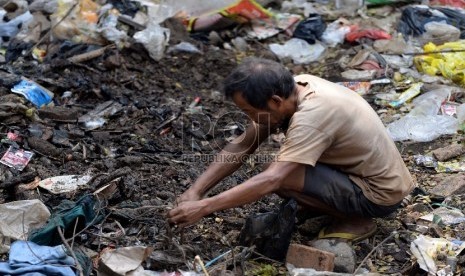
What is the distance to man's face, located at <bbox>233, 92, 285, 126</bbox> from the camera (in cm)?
359

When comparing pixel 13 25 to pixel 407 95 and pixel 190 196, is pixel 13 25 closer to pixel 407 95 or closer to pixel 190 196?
pixel 407 95

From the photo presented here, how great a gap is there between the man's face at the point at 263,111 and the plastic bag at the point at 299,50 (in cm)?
385

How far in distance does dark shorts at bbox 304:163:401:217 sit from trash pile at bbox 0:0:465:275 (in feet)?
0.72

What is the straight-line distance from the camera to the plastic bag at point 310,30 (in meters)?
7.71

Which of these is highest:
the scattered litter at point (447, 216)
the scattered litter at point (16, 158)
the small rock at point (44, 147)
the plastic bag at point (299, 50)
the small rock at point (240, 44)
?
the scattered litter at point (447, 216)

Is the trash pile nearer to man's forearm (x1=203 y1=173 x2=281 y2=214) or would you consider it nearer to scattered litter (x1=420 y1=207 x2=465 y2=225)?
scattered litter (x1=420 y1=207 x2=465 y2=225)

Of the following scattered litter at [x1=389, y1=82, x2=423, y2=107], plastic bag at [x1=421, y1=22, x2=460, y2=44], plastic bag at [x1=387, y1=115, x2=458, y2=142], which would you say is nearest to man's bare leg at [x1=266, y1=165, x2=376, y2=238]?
plastic bag at [x1=387, y1=115, x2=458, y2=142]

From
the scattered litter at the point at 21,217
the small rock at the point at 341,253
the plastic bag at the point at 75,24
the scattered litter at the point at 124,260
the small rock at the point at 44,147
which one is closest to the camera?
the scattered litter at the point at 124,260

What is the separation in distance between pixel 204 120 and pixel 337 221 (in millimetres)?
2327

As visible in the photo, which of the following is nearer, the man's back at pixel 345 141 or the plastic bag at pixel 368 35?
the man's back at pixel 345 141

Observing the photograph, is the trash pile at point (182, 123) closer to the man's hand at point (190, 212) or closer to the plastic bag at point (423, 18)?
the plastic bag at point (423, 18)

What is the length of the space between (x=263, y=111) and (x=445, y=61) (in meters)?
3.61

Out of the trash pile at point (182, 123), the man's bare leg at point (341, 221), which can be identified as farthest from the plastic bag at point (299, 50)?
the man's bare leg at point (341, 221)

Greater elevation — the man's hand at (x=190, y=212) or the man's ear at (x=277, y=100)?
the man's ear at (x=277, y=100)
